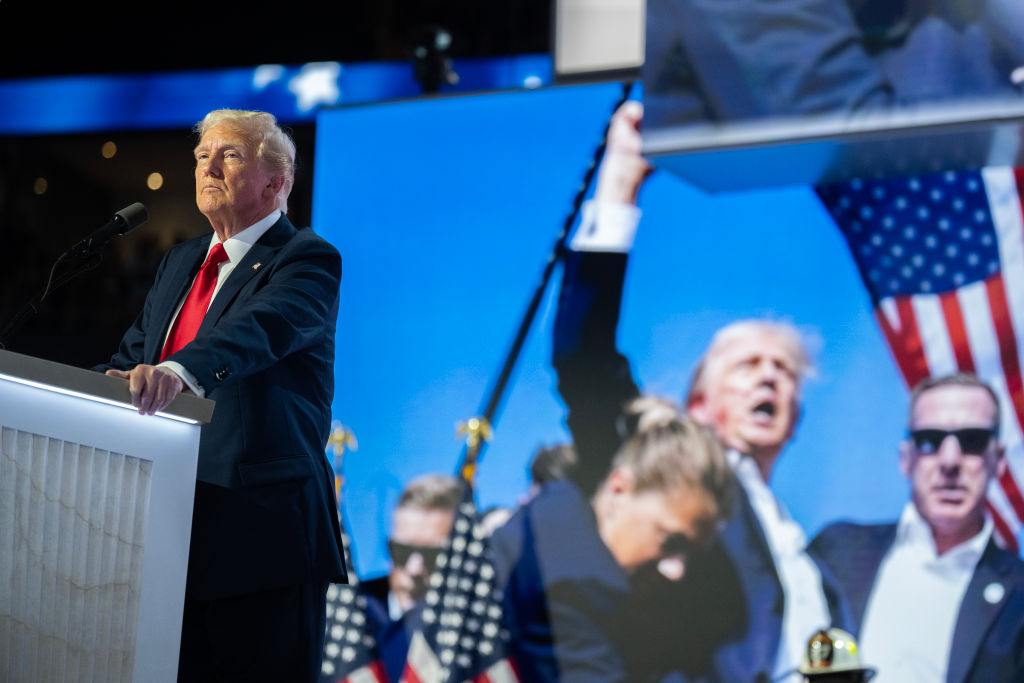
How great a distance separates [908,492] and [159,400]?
2854 mm

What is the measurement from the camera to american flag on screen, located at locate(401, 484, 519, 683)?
166 inches

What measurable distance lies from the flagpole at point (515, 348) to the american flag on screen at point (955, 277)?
855 mm

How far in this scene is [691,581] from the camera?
4012 mm

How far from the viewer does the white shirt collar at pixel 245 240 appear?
2021 mm

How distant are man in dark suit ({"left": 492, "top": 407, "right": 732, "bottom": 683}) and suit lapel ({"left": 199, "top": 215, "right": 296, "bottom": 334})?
2.31m

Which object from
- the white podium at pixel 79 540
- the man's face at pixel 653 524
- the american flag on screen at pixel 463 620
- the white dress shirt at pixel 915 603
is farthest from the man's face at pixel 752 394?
the white podium at pixel 79 540

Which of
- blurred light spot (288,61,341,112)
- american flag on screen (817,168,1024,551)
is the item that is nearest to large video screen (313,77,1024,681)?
american flag on screen (817,168,1024,551)

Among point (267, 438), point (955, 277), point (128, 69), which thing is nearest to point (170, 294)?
point (267, 438)

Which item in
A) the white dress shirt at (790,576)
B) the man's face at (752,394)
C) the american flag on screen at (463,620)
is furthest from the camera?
the american flag on screen at (463,620)

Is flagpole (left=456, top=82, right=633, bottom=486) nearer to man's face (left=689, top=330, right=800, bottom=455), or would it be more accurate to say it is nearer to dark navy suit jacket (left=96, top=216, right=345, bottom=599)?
man's face (left=689, top=330, right=800, bottom=455)

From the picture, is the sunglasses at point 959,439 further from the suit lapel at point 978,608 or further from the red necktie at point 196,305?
the red necktie at point 196,305

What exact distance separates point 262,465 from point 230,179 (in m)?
0.51

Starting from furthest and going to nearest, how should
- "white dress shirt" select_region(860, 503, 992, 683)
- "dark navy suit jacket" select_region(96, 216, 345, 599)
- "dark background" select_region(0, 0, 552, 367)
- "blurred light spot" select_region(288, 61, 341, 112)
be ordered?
"dark background" select_region(0, 0, 552, 367), "blurred light spot" select_region(288, 61, 341, 112), "white dress shirt" select_region(860, 503, 992, 683), "dark navy suit jacket" select_region(96, 216, 345, 599)

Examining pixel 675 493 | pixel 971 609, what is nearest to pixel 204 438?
pixel 675 493
